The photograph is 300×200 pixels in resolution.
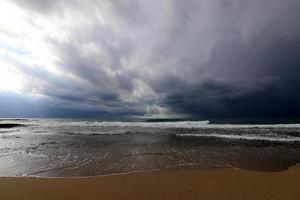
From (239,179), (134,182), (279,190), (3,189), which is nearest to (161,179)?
(134,182)

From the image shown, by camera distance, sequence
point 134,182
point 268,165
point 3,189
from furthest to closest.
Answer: point 268,165 < point 134,182 < point 3,189

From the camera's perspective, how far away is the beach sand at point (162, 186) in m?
4.36

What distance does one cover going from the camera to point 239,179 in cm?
549

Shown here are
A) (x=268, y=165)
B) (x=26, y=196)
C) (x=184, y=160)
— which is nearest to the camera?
(x=26, y=196)

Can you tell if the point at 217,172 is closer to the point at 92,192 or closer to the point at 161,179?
the point at 161,179

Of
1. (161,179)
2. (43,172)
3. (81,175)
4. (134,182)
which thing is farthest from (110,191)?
(43,172)

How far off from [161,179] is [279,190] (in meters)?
2.54

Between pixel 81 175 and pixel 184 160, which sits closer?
pixel 81 175

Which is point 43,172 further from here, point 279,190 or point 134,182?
point 279,190

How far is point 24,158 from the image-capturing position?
849 cm

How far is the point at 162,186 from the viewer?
16.2 ft

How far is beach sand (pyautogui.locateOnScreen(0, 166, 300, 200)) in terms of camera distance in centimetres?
436

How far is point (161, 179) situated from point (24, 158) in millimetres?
5823

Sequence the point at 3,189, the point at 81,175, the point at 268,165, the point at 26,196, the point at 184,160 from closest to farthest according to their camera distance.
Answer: the point at 26,196, the point at 3,189, the point at 81,175, the point at 268,165, the point at 184,160
